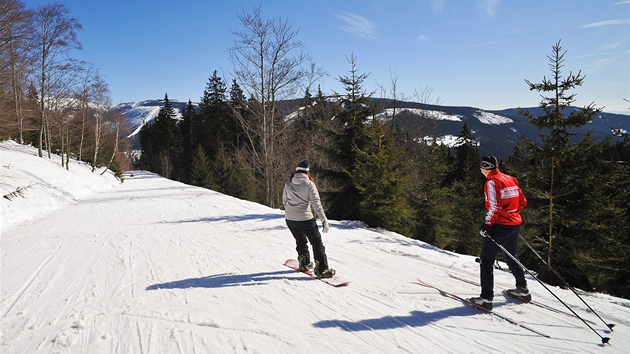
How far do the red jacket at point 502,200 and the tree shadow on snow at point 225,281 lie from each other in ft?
9.90

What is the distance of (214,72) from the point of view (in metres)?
47.3

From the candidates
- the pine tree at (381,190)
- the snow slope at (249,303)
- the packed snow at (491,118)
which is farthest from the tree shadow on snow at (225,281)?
the packed snow at (491,118)

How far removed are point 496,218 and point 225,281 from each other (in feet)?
13.4

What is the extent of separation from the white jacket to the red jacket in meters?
2.36

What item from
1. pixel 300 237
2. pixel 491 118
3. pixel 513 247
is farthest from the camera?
pixel 491 118

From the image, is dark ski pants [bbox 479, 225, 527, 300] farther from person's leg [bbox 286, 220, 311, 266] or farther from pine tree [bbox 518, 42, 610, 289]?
pine tree [bbox 518, 42, 610, 289]

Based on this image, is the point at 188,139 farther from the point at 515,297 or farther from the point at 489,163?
the point at 515,297

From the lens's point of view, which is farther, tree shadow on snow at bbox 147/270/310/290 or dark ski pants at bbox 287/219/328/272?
dark ski pants at bbox 287/219/328/272

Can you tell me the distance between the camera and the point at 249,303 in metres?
4.21

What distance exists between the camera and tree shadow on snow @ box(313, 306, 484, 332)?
3.66 metres

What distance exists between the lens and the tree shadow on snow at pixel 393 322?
12.0 ft

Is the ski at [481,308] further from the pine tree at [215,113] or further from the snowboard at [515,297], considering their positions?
the pine tree at [215,113]

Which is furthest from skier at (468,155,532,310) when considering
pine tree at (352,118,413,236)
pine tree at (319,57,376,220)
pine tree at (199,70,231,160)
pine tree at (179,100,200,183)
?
pine tree at (179,100,200,183)

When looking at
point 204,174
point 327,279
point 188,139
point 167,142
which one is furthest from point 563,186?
point 167,142
